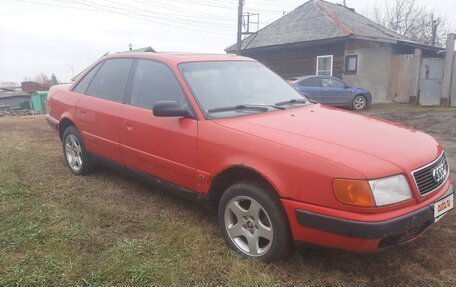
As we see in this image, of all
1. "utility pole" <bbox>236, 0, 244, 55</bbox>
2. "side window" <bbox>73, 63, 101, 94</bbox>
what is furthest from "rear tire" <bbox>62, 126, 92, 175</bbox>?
"utility pole" <bbox>236, 0, 244, 55</bbox>

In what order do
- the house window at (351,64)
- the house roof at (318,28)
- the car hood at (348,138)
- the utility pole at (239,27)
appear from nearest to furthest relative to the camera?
the car hood at (348,138)
the house roof at (318,28)
the house window at (351,64)
the utility pole at (239,27)

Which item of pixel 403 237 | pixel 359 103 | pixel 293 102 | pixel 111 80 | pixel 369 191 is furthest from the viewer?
pixel 359 103

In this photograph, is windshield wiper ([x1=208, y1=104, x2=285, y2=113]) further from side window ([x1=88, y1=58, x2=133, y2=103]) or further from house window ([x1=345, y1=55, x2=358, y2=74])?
house window ([x1=345, y1=55, x2=358, y2=74])

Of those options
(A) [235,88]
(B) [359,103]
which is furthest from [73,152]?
(B) [359,103]

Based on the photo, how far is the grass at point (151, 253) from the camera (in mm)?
2719

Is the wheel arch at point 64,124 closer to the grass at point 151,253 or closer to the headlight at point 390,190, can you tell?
the grass at point 151,253

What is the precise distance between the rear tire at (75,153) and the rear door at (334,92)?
10.4 meters

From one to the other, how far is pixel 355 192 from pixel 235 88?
68.1 inches

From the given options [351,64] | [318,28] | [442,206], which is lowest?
[442,206]

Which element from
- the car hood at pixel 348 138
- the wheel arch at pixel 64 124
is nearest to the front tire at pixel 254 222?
the car hood at pixel 348 138

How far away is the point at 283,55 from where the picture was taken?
68.1 ft

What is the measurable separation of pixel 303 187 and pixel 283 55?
18996 mm

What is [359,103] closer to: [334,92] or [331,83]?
[334,92]

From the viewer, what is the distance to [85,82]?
5.03m
